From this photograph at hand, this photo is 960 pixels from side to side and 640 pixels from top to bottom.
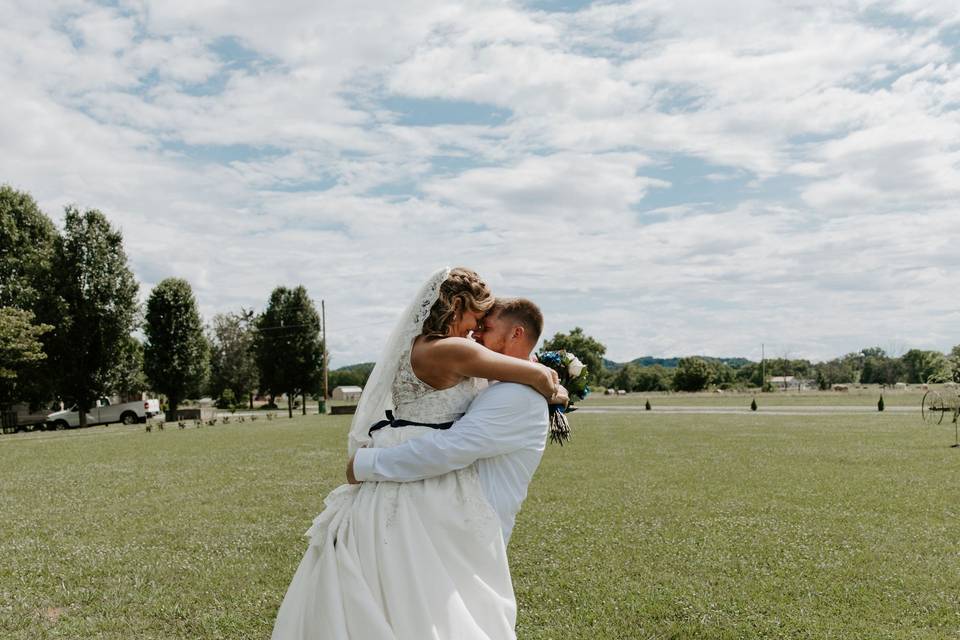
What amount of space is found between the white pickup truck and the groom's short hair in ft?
160

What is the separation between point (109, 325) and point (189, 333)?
323 inches

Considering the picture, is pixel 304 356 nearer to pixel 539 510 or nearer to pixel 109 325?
pixel 109 325

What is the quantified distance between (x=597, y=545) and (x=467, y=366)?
6712 millimetres

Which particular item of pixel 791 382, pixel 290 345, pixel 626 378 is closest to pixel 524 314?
pixel 290 345

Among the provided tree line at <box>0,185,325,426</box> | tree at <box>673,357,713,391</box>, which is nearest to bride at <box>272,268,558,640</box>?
tree line at <box>0,185,325,426</box>

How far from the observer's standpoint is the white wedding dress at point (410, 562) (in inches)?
124

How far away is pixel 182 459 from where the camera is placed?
2041 centimetres

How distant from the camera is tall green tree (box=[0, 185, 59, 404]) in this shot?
143 feet

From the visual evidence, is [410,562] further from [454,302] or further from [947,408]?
[947,408]

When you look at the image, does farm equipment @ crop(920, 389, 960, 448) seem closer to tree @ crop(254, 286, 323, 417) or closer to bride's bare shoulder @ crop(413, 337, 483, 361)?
bride's bare shoulder @ crop(413, 337, 483, 361)

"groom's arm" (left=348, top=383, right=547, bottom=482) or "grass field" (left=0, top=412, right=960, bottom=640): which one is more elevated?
"groom's arm" (left=348, top=383, right=547, bottom=482)

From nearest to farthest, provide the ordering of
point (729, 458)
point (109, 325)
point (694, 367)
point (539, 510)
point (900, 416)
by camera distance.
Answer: point (539, 510) < point (729, 458) < point (900, 416) < point (109, 325) < point (694, 367)

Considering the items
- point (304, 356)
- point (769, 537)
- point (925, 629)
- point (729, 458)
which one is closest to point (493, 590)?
point (925, 629)

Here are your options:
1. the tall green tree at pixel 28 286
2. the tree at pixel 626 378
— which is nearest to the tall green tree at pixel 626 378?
the tree at pixel 626 378
